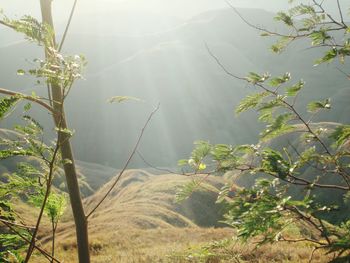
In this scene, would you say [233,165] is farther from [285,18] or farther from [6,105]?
[6,105]

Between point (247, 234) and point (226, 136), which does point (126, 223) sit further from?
point (226, 136)

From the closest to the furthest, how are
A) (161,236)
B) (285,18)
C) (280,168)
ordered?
1. (280,168)
2. (285,18)
3. (161,236)

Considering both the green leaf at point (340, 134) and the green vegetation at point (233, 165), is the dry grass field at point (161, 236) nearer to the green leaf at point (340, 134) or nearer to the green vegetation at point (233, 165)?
the green vegetation at point (233, 165)

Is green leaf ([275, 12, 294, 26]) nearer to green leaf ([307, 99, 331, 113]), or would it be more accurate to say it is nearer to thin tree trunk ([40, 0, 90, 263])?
green leaf ([307, 99, 331, 113])

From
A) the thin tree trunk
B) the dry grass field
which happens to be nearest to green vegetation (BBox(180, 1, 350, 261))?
the dry grass field

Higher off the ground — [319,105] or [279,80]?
[279,80]

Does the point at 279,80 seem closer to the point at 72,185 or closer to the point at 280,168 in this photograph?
the point at 280,168

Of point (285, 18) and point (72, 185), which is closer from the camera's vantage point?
point (72, 185)

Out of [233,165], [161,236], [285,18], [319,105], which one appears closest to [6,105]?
[233,165]

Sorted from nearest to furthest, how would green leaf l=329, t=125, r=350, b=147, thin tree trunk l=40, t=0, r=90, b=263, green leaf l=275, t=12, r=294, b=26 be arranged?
thin tree trunk l=40, t=0, r=90, b=263 → green leaf l=329, t=125, r=350, b=147 → green leaf l=275, t=12, r=294, b=26

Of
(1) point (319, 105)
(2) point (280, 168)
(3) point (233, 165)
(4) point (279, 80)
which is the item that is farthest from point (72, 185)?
(1) point (319, 105)

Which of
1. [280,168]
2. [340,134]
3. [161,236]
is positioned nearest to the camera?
[280,168]

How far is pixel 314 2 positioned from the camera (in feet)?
13.4

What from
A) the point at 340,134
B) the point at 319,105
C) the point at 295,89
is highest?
the point at 295,89
